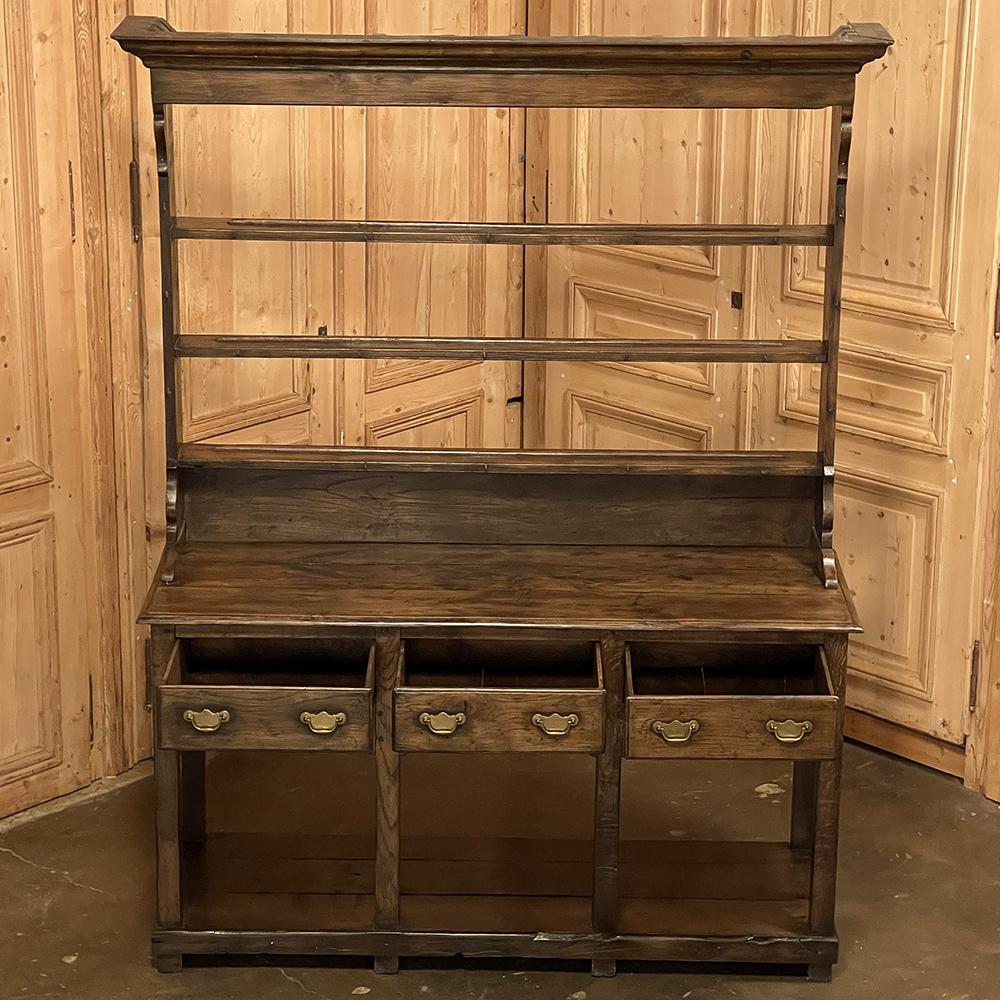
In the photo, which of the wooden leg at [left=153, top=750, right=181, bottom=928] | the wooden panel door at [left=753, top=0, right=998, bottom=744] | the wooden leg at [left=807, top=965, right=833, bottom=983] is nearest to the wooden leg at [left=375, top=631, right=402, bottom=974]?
the wooden leg at [left=153, top=750, right=181, bottom=928]

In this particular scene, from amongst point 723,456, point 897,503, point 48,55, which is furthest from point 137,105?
point 897,503

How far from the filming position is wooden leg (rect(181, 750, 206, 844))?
12.0 ft

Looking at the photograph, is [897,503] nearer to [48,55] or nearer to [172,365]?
[172,365]

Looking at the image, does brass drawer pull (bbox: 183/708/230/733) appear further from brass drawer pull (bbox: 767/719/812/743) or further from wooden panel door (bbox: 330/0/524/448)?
wooden panel door (bbox: 330/0/524/448)

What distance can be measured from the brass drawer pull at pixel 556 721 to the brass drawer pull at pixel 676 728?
14 cm

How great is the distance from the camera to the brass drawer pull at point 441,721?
321 cm

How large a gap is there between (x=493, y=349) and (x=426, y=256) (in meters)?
1.22

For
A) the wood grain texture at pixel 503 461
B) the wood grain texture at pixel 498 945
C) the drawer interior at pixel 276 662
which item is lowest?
the wood grain texture at pixel 498 945

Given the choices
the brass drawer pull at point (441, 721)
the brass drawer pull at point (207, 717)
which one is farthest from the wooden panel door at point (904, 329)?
the brass drawer pull at point (207, 717)

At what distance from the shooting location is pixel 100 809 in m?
4.00

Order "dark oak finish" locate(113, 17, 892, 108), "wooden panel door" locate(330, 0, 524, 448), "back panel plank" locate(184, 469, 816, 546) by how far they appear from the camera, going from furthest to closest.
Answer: "wooden panel door" locate(330, 0, 524, 448) → "back panel plank" locate(184, 469, 816, 546) → "dark oak finish" locate(113, 17, 892, 108)

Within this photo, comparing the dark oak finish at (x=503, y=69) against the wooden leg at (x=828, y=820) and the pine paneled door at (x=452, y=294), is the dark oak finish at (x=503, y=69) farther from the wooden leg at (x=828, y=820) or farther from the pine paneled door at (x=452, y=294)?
the wooden leg at (x=828, y=820)

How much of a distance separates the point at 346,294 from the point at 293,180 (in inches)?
13.1

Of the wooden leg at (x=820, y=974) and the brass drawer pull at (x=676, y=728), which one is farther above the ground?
the brass drawer pull at (x=676, y=728)
